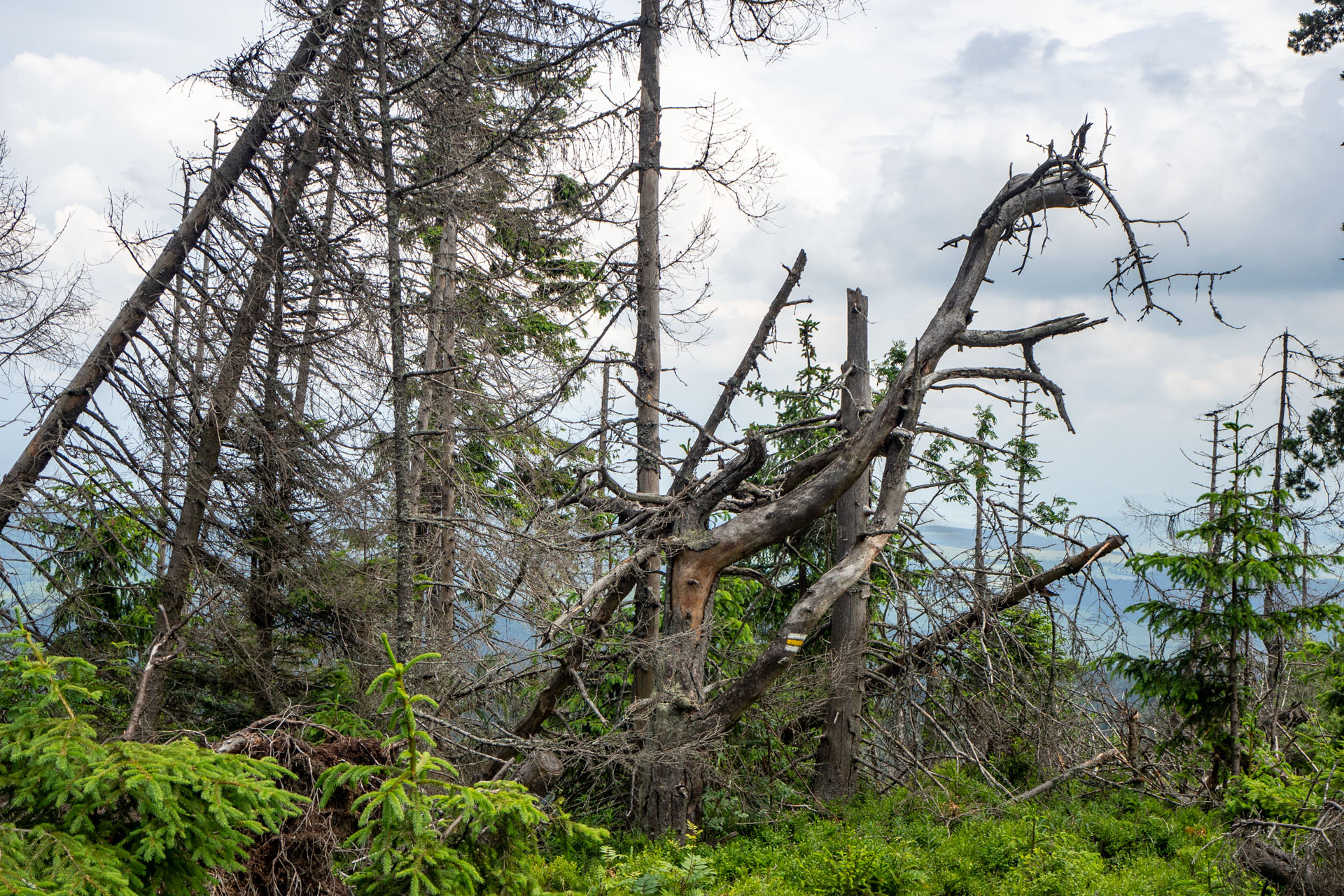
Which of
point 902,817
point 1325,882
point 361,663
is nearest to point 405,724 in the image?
point 361,663

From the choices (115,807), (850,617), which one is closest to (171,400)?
(115,807)

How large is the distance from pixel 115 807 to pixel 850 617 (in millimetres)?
8544

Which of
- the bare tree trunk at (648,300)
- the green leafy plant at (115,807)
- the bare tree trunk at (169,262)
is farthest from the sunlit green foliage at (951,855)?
the bare tree trunk at (169,262)

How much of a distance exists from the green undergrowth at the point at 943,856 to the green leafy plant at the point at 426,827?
61.1 inches

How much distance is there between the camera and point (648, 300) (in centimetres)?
988

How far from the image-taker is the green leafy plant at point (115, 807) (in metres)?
2.68

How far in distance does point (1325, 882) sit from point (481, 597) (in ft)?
20.7

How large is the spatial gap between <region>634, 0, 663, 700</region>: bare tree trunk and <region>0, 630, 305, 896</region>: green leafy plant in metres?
6.08

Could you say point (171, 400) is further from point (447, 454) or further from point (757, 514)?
point (757, 514)

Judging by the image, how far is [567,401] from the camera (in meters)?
9.76

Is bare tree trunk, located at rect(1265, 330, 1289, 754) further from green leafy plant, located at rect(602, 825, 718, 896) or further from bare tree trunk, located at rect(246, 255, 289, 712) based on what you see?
bare tree trunk, located at rect(246, 255, 289, 712)

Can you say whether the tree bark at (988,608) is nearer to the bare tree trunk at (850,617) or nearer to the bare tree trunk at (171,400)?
the bare tree trunk at (850,617)

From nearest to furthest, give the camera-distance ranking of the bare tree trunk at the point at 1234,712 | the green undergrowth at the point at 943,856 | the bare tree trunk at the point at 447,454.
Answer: the green undergrowth at the point at 943,856
the bare tree trunk at the point at 447,454
the bare tree trunk at the point at 1234,712

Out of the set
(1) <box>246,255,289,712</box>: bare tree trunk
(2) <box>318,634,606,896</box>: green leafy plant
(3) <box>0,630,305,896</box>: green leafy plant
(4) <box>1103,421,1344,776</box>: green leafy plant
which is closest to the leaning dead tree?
(4) <box>1103,421,1344,776</box>: green leafy plant
